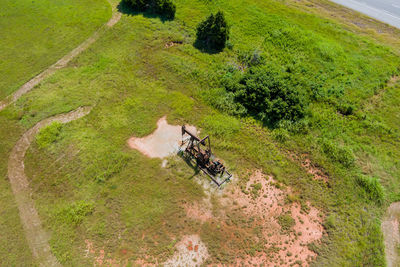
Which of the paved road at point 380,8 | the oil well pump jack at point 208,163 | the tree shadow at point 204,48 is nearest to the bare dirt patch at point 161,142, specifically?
the oil well pump jack at point 208,163

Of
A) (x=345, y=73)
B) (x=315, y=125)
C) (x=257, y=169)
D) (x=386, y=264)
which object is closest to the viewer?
(x=386, y=264)

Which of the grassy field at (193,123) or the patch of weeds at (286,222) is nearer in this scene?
the grassy field at (193,123)

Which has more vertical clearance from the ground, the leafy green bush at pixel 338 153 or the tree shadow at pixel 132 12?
the tree shadow at pixel 132 12

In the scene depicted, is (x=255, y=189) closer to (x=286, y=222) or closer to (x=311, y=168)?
(x=286, y=222)

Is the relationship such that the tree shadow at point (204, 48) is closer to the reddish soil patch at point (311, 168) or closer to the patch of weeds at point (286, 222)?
the reddish soil patch at point (311, 168)

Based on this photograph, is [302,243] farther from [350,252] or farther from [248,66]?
Result: [248,66]

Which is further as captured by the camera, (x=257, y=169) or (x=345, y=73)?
(x=345, y=73)

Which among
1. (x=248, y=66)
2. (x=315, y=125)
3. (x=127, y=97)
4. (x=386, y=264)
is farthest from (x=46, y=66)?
(x=386, y=264)
